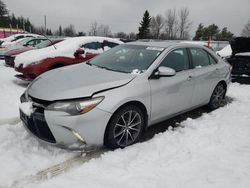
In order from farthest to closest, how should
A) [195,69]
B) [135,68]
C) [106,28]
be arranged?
[106,28], [195,69], [135,68]

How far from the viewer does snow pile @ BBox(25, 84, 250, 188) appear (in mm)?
2807

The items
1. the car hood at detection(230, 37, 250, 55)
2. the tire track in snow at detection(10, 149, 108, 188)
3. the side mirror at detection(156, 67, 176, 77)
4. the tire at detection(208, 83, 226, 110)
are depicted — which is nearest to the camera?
the tire track in snow at detection(10, 149, 108, 188)

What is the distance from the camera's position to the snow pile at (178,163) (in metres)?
2.81

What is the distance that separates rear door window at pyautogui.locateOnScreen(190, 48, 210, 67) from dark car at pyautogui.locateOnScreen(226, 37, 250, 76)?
3.45 meters

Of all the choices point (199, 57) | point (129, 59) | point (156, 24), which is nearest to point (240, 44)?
point (199, 57)

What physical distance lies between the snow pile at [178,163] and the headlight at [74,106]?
27.3 inches

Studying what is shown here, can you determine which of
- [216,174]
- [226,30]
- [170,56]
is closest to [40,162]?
[216,174]

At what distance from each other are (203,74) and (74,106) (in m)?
2.80

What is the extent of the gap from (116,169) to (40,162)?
0.97 meters

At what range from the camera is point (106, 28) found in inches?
3482

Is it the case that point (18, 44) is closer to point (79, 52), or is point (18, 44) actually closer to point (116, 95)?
point (79, 52)

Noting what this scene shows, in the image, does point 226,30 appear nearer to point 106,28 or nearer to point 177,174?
point 106,28

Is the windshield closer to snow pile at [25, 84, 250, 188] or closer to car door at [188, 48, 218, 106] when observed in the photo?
car door at [188, 48, 218, 106]

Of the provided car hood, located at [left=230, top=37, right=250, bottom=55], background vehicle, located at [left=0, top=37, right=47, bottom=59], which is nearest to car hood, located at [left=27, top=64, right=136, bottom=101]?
car hood, located at [left=230, top=37, right=250, bottom=55]
